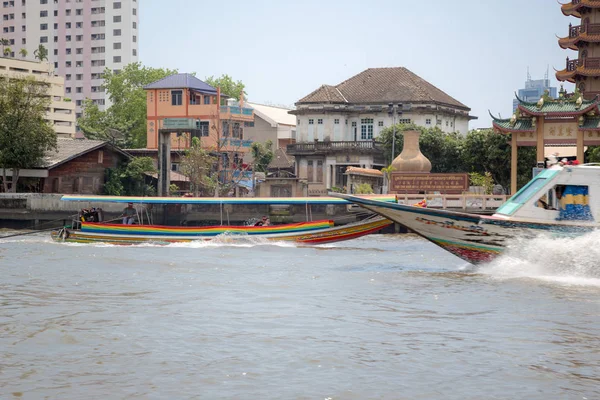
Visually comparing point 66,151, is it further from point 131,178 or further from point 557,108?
point 557,108

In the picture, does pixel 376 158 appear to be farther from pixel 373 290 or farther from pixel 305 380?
pixel 305 380

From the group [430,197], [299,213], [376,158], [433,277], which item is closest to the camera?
[433,277]

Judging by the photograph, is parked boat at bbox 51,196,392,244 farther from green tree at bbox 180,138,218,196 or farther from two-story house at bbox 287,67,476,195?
two-story house at bbox 287,67,476,195

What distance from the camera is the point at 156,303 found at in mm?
16453

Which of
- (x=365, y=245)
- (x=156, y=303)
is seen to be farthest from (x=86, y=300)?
(x=365, y=245)

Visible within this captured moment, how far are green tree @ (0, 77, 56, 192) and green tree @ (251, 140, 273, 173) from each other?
2278 cm

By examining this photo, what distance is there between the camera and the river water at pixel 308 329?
10.3 metres

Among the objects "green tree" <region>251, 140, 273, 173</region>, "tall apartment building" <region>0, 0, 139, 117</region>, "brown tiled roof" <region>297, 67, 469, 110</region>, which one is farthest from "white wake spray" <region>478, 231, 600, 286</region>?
"tall apartment building" <region>0, 0, 139, 117</region>

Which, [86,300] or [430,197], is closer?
[86,300]

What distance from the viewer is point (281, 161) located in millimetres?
78250

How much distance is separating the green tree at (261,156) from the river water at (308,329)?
156 ft

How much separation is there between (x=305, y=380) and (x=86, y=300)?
296 inches

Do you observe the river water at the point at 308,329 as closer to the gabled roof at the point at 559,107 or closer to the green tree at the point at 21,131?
the gabled roof at the point at 559,107

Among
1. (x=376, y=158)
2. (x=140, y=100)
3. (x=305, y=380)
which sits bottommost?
(x=305, y=380)
